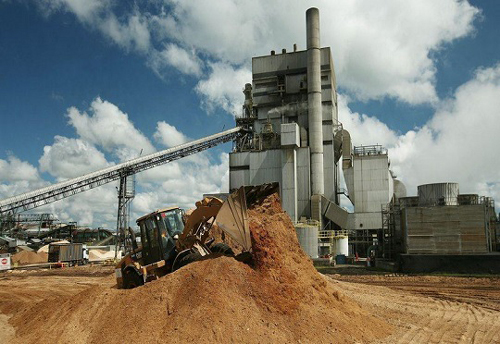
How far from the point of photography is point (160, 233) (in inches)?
478

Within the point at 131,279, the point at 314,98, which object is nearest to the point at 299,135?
the point at 314,98

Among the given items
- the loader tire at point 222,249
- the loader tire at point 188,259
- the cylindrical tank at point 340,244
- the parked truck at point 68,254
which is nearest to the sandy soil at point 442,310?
the loader tire at point 222,249

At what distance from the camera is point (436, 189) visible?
32.8 metres

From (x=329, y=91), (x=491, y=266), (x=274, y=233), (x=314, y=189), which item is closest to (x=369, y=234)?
(x=314, y=189)

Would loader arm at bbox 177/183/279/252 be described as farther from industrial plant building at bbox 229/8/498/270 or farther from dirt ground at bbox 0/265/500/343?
industrial plant building at bbox 229/8/498/270

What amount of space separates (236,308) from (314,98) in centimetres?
4246

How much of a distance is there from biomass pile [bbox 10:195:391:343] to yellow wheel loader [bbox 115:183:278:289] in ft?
2.01

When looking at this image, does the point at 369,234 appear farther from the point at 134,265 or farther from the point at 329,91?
the point at 134,265

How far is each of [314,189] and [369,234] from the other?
8.89 m

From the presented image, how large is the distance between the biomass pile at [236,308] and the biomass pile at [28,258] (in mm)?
41873

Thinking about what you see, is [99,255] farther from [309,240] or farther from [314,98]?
[314,98]

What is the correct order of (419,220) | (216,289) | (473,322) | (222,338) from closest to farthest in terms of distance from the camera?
(222,338) < (216,289) < (473,322) < (419,220)

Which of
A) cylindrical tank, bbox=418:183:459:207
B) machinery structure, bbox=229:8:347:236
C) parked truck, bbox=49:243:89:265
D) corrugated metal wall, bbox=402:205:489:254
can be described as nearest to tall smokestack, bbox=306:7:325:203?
machinery structure, bbox=229:8:347:236

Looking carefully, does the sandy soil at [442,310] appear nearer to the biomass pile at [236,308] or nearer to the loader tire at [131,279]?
the biomass pile at [236,308]
